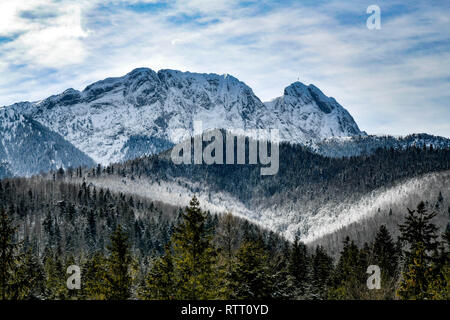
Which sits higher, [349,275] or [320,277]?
[349,275]

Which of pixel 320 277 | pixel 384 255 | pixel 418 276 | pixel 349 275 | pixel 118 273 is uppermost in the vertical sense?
pixel 418 276

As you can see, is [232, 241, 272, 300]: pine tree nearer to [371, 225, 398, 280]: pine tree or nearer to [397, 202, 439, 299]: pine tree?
[397, 202, 439, 299]: pine tree

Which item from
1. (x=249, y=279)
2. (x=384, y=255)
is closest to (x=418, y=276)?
(x=249, y=279)

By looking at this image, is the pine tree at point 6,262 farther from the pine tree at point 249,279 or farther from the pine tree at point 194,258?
A: the pine tree at point 249,279

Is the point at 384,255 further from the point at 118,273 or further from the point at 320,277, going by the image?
the point at 118,273

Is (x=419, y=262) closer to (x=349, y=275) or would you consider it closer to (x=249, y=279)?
(x=249, y=279)

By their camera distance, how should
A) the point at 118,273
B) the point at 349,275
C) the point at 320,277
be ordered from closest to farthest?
the point at 118,273 → the point at 349,275 → the point at 320,277

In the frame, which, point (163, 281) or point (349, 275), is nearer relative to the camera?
point (163, 281)

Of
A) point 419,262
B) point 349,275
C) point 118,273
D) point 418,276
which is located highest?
point 419,262

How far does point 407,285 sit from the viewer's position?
120 feet

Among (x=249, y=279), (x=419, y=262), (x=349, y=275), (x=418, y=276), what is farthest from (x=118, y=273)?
(x=349, y=275)

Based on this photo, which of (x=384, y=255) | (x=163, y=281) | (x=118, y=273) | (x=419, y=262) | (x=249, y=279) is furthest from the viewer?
(x=384, y=255)

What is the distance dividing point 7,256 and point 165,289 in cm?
1410
